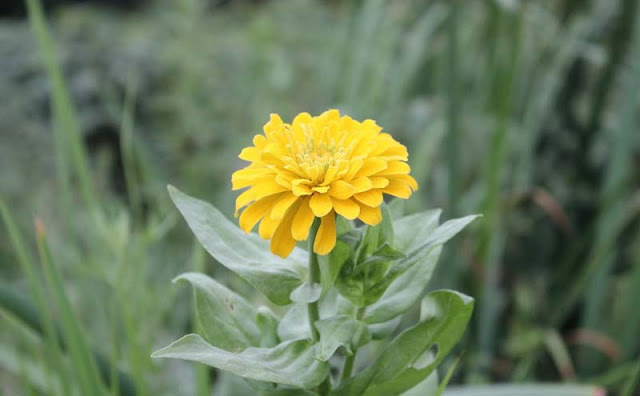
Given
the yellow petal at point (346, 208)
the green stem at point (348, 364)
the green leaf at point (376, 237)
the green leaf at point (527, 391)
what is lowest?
the green leaf at point (527, 391)

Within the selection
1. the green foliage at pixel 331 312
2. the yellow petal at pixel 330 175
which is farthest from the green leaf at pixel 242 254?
the yellow petal at pixel 330 175

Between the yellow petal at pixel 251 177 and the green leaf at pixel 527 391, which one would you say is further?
the green leaf at pixel 527 391

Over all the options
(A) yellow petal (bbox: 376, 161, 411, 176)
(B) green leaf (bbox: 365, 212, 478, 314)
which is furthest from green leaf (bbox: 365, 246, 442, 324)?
(A) yellow petal (bbox: 376, 161, 411, 176)

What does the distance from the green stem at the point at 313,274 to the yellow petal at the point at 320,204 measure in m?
0.03

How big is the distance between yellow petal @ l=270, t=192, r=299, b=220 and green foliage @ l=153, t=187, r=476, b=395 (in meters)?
0.06

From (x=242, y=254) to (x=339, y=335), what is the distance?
4.6 inches

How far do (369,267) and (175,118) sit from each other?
4.91ft

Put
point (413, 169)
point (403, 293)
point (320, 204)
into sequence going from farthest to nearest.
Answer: point (413, 169) → point (403, 293) → point (320, 204)

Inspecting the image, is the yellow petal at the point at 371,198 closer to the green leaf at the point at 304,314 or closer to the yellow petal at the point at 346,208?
the yellow petal at the point at 346,208

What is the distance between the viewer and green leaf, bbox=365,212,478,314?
47 centimetres

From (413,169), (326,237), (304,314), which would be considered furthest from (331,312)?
(413,169)

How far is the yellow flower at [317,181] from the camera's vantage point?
42 centimetres

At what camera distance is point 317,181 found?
0.44 metres

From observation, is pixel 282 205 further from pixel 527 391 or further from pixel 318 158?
pixel 527 391
